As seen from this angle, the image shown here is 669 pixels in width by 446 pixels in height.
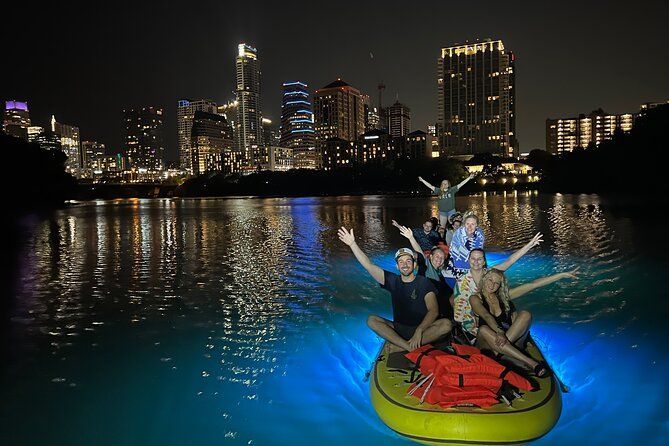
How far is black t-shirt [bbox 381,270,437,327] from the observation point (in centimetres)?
780

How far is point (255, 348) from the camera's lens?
1028 cm

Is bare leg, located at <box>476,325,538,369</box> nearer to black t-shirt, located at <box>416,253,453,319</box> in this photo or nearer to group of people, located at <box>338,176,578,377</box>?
group of people, located at <box>338,176,578,377</box>

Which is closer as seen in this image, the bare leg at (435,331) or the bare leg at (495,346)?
the bare leg at (495,346)

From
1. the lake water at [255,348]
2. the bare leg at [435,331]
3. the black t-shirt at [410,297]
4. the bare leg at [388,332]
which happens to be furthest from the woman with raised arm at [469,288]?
the lake water at [255,348]

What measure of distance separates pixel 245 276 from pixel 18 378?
9.12 meters

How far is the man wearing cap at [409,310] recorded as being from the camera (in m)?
7.45

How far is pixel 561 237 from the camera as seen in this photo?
26.2 meters

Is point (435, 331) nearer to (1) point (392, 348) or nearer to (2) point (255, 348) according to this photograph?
(1) point (392, 348)

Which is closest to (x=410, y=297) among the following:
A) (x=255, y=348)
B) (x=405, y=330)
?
(x=405, y=330)

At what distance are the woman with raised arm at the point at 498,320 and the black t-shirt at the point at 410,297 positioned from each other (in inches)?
27.8

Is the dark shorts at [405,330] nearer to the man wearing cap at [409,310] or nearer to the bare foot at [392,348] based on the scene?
→ the man wearing cap at [409,310]

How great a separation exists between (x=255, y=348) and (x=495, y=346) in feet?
16.6

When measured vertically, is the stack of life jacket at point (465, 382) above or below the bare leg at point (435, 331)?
below

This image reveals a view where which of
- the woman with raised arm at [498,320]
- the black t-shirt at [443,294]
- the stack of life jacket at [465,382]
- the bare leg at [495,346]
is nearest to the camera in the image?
the stack of life jacket at [465,382]
